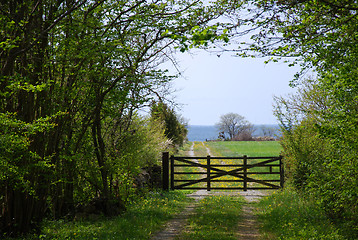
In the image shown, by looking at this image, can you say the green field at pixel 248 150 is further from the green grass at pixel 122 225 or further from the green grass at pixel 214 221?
the green grass at pixel 122 225

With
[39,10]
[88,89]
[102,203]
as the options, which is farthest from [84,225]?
[39,10]

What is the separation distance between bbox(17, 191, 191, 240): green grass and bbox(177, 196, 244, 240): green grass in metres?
0.86

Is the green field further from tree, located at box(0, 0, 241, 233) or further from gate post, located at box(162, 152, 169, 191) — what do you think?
tree, located at box(0, 0, 241, 233)

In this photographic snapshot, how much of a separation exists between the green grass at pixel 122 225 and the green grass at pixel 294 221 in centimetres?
281

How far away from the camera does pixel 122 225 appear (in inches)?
354

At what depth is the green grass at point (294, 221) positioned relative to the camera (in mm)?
7645

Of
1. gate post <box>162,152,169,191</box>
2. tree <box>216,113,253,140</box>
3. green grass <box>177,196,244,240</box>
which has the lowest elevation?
green grass <box>177,196,244,240</box>

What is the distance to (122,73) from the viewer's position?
944cm

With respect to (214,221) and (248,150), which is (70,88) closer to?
(214,221)

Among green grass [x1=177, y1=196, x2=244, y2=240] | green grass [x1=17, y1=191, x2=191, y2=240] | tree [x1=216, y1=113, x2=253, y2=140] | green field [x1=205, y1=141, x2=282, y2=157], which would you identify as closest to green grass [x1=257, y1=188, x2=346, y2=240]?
green grass [x1=177, y1=196, x2=244, y2=240]

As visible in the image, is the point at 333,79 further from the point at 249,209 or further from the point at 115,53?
the point at 249,209

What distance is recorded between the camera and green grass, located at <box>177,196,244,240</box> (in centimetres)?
838

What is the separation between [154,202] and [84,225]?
378 cm

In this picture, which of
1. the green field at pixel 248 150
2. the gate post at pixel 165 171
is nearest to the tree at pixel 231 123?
the green field at pixel 248 150
